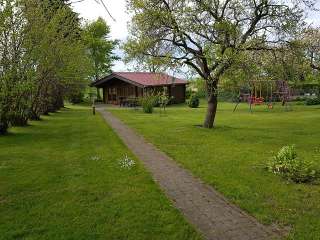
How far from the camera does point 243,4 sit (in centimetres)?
1794

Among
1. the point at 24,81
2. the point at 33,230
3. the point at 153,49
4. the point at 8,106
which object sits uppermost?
the point at 153,49

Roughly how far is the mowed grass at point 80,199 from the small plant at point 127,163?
16cm

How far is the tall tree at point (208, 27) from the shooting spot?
56.7 ft

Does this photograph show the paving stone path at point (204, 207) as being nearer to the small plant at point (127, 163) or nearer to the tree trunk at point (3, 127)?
the small plant at point (127, 163)

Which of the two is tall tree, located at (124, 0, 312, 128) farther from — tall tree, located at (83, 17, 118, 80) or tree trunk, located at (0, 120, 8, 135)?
tall tree, located at (83, 17, 118, 80)

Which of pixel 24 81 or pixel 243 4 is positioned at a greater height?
pixel 243 4

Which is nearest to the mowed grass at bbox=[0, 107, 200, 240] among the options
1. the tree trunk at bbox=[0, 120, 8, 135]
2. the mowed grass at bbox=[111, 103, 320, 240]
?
the mowed grass at bbox=[111, 103, 320, 240]

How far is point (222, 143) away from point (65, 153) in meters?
5.47

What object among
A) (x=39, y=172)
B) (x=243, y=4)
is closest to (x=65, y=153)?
(x=39, y=172)

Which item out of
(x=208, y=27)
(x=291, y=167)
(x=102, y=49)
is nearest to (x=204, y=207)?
(x=291, y=167)

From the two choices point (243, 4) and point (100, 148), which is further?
point (243, 4)

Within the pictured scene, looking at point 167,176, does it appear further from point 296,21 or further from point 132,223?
point 296,21

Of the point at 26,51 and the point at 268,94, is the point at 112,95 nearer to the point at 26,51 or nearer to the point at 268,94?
the point at 268,94

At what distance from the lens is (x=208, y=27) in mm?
17281
